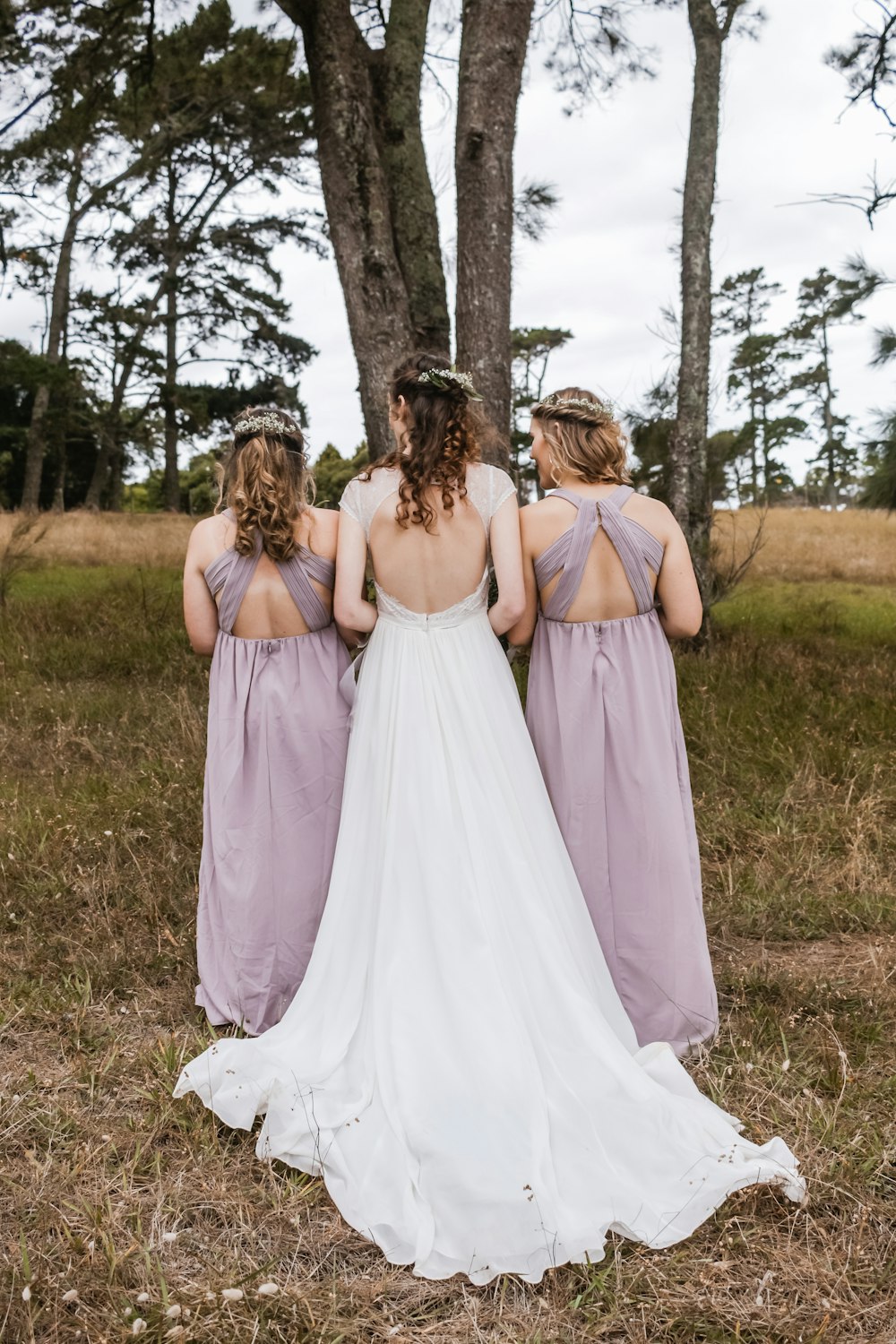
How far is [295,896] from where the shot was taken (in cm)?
391

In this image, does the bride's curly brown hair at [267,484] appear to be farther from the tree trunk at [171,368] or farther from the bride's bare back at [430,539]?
the tree trunk at [171,368]

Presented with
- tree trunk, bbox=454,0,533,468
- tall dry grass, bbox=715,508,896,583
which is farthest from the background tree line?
tall dry grass, bbox=715,508,896,583

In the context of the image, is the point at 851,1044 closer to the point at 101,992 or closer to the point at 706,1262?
the point at 706,1262

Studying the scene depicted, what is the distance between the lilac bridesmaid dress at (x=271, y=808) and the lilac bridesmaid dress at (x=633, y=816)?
0.89 metres

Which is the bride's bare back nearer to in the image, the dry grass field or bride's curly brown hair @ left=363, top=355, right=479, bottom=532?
bride's curly brown hair @ left=363, top=355, right=479, bottom=532

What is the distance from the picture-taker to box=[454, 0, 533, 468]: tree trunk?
572 centimetres

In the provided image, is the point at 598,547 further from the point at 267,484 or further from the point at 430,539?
the point at 267,484

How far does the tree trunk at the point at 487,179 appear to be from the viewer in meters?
5.72

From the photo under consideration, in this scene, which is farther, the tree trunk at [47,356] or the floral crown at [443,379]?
the tree trunk at [47,356]

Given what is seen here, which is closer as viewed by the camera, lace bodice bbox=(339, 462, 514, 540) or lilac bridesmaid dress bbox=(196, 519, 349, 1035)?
lace bodice bbox=(339, 462, 514, 540)

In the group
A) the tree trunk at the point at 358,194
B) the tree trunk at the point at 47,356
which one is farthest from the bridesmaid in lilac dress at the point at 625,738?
the tree trunk at the point at 47,356

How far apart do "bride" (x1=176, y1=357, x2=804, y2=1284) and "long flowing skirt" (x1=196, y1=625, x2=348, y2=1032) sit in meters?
0.28

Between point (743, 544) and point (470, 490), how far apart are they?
16891mm

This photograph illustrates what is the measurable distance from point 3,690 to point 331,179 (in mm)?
4545
